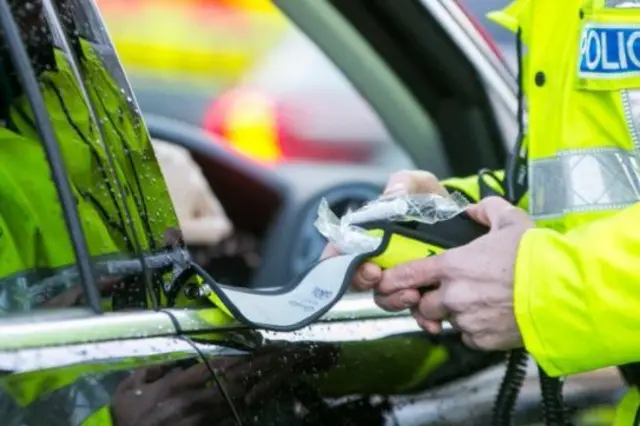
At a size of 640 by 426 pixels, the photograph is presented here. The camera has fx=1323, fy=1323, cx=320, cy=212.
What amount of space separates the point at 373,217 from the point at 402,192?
218mm

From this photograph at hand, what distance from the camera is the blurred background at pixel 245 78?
17.8ft

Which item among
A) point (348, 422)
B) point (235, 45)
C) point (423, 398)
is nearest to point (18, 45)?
point (348, 422)

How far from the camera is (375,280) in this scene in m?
1.91

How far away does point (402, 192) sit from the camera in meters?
2.16

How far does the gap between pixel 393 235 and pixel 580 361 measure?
0.34 meters

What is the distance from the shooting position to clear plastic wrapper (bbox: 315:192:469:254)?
194cm

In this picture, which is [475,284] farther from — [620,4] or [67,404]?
[67,404]

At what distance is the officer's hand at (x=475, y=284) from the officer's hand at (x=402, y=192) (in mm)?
12

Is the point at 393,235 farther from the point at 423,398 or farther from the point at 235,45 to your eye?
the point at 235,45

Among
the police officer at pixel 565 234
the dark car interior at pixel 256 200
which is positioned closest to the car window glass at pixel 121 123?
the police officer at pixel 565 234

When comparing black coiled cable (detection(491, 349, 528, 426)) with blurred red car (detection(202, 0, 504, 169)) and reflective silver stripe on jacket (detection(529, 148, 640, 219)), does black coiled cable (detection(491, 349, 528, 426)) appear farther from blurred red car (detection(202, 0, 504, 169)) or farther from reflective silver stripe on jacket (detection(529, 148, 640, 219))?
blurred red car (detection(202, 0, 504, 169))

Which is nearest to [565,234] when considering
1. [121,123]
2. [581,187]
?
[581,187]

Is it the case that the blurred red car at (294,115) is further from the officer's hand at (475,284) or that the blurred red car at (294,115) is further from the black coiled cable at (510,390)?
the officer's hand at (475,284)

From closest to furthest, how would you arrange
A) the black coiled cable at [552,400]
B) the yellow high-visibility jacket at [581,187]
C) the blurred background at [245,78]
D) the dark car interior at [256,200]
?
the yellow high-visibility jacket at [581,187], the black coiled cable at [552,400], the dark car interior at [256,200], the blurred background at [245,78]
